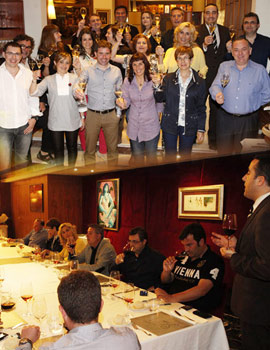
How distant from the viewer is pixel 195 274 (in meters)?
3.98

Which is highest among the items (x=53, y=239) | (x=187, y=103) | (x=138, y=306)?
(x=187, y=103)

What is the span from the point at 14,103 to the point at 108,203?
472 cm

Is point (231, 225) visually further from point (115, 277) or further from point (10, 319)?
point (10, 319)

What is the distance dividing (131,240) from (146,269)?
34cm

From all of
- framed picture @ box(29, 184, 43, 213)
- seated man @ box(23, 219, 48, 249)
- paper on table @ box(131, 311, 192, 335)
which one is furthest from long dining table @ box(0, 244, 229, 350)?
framed picture @ box(29, 184, 43, 213)

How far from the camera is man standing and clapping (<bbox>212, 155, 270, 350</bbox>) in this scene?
9.24 feet

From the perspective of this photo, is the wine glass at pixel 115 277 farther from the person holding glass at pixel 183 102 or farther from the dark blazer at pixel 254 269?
the person holding glass at pixel 183 102

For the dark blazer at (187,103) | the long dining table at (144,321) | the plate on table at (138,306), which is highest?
the dark blazer at (187,103)

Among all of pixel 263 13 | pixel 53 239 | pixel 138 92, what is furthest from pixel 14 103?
pixel 263 13

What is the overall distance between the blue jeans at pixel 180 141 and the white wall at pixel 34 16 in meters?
3.45

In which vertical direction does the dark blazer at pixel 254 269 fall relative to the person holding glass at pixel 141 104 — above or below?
below

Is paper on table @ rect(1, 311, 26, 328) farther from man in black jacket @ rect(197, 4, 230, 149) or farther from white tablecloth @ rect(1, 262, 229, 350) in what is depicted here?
man in black jacket @ rect(197, 4, 230, 149)

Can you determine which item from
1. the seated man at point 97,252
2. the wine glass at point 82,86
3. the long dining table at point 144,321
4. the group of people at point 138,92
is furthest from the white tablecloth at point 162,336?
the wine glass at point 82,86

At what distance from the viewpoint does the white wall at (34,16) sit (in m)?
6.95
